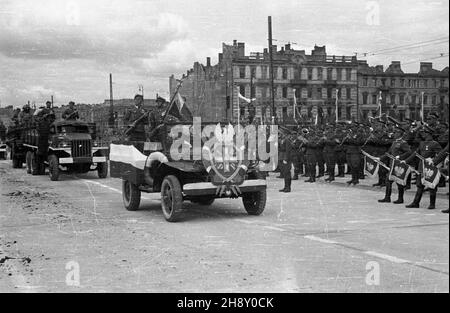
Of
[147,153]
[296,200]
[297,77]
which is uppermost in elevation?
[297,77]

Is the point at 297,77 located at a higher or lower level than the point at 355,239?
higher

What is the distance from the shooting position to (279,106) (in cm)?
7956

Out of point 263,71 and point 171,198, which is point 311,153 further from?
point 263,71

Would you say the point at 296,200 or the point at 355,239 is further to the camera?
the point at 296,200

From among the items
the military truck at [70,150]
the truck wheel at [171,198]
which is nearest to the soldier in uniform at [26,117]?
the military truck at [70,150]

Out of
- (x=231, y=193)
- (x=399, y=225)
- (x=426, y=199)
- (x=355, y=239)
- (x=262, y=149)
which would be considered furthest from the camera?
(x=262, y=149)

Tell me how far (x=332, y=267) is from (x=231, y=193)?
3.98 m

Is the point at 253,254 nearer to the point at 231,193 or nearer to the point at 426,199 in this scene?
the point at 231,193

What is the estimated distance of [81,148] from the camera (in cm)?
2081

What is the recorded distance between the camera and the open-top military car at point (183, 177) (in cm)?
995

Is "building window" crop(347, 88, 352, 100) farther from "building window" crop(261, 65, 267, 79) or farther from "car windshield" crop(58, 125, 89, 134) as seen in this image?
"car windshield" crop(58, 125, 89, 134)

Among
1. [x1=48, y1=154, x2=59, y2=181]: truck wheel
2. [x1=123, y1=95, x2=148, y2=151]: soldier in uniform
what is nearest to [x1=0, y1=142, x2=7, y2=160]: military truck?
[x1=48, y1=154, x2=59, y2=181]: truck wheel

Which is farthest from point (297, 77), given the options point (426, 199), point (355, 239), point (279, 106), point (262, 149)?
point (355, 239)

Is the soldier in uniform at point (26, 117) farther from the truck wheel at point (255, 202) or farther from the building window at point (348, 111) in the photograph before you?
the building window at point (348, 111)
